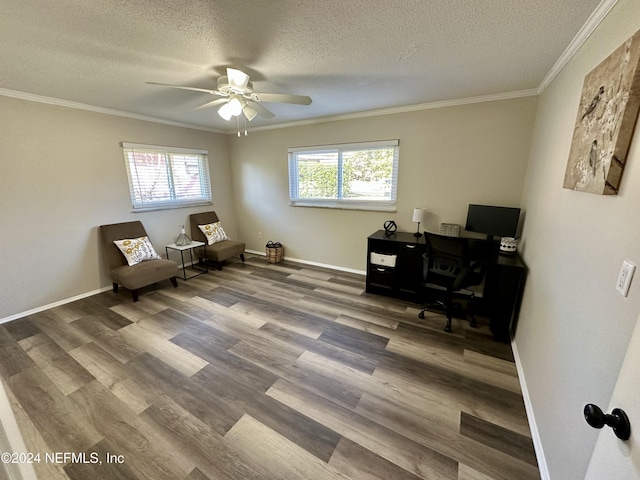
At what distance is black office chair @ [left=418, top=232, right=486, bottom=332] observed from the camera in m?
2.39

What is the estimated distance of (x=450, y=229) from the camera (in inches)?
125

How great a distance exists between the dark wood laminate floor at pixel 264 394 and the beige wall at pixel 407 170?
4.70 ft

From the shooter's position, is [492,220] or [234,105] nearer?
[234,105]

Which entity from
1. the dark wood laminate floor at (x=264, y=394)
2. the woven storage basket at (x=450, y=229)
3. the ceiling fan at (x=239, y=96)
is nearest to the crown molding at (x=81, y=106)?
the ceiling fan at (x=239, y=96)

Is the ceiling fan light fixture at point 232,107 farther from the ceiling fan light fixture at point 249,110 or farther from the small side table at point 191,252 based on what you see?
the small side table at point 191,252

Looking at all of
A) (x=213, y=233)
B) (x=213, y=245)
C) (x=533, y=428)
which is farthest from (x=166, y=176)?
(x=533, y=428)

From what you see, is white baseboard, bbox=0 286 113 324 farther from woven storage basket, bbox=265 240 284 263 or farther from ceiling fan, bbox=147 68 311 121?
ceiling fan, bbox=147 68 311 121

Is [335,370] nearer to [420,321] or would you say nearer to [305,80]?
[420,321]

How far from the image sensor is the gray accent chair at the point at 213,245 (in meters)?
4.27

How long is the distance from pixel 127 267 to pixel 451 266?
404 centimetres

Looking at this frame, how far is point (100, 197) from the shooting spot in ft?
11.2

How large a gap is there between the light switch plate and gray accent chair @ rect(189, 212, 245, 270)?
4.33 metres

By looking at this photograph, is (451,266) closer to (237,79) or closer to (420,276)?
(420,276)

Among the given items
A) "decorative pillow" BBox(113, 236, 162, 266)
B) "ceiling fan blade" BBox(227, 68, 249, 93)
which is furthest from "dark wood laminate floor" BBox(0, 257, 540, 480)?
"ceiling fan blade" BBox(227, 68, 249, 93)
